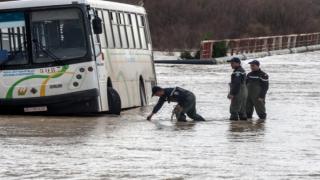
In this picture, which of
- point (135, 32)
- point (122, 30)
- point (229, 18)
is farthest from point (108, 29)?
point (229, 18)

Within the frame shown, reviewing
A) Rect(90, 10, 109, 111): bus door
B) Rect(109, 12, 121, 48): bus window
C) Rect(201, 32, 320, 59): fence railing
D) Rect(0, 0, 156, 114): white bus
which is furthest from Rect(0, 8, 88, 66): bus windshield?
Rect(201, 32, 320, 59): fence railing

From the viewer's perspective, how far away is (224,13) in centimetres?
9569

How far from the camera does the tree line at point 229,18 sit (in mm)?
90688

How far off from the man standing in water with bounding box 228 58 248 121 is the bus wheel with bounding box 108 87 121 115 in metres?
2.58

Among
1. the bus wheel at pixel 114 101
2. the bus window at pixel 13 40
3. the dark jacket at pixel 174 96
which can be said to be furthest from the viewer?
the bus wheel at pixel 114 101

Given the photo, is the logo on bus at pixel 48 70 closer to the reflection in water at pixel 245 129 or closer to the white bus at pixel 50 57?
the white bus at pixel 50 57

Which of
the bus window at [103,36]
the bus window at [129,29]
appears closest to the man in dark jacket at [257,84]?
the bus window at [103,36]

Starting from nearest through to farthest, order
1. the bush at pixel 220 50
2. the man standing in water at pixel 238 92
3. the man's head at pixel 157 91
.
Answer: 1. the man's head at pixel 157 91
2. the man standing in water at pixel 238 92
3. the bush at pixel 220 50

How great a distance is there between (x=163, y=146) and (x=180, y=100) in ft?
16.7

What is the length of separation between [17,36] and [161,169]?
31.8ft

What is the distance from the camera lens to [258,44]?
67.7 m

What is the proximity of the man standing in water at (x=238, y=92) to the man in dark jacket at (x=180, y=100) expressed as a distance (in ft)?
2.52

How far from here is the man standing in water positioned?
2103 cm

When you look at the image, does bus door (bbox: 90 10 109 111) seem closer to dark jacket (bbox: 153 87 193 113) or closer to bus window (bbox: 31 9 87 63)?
bus window (bbox: 31 9 87 63)
